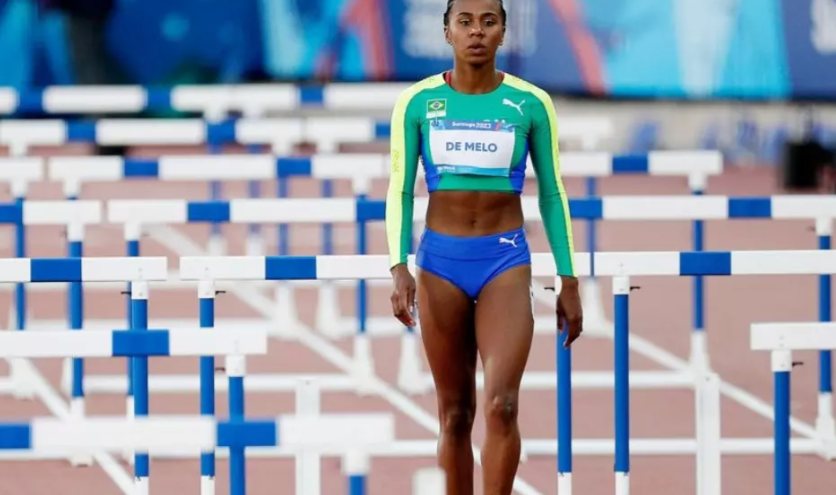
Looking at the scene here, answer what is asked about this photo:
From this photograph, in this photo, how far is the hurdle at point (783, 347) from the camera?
612 cm

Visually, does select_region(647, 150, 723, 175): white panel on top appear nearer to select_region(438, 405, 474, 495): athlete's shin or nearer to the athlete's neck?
the athlete's neck

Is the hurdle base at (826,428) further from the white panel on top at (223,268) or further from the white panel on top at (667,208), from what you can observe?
the white panel on top at (223,268)

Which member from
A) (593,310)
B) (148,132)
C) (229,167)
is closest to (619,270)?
(229,167)

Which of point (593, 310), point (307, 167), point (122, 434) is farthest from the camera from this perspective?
point (593, 310)

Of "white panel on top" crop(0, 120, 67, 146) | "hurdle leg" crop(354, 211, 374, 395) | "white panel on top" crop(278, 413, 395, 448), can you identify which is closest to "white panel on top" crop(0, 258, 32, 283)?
"white panel on top" crop(278, 413, 395, 448)

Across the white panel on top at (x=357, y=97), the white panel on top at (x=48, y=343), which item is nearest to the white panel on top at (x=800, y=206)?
the white panel on top at (x=48, y=343)

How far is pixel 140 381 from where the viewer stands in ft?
21.4

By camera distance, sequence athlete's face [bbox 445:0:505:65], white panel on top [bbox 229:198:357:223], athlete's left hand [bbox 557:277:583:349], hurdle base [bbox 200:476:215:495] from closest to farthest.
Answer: athlete's face [bbox 445:0:505:65] → athlete's left hand [bbox 557:277:583:349] → hurdle base [bbox 200:476:215:495] → white panel on top [bbox 229:198:357:223]

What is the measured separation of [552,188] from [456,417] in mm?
748

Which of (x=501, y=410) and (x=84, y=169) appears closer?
(x=501, y=410)

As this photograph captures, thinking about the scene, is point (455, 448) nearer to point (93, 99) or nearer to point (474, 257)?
point (474, 257)

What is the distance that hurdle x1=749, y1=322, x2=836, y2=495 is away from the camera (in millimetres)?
6121

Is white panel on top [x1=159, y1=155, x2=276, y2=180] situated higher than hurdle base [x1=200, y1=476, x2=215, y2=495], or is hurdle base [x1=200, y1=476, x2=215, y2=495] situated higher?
white panel on top [x1=159, y1=155, x2=276, y2=180]

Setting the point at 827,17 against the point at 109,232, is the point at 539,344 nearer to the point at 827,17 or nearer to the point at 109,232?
the point at 109,232
